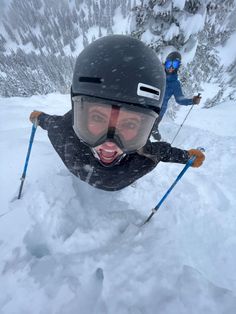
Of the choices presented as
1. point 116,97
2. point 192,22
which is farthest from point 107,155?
point 192,22

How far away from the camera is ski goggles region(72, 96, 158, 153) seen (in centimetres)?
193

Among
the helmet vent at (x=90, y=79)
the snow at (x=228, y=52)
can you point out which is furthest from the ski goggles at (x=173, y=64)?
the snow at (x=228, y=52)

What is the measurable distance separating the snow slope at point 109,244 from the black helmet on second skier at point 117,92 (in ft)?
3.27

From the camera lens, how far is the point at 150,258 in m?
1.95

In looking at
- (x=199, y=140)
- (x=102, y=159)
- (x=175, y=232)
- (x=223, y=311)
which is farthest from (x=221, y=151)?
(x=223, y=311)

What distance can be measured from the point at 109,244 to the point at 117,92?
169cm

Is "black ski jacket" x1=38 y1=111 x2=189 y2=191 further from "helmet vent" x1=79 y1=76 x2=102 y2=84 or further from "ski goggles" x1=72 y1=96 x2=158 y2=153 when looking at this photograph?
"helmet vent" x1=79 y1=76 x2=102 y2=84

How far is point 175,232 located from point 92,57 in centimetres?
228

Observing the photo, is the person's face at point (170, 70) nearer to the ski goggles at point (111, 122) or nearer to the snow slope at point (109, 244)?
the snow slope at point (109, 244)

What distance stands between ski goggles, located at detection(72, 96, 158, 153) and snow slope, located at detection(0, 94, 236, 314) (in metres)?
0.99

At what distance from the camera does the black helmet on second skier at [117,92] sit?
192 centimetres

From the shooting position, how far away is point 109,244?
7.35 feet

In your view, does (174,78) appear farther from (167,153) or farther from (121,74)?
(121,74)

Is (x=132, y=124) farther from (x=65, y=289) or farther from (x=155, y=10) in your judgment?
(x=155, y=10)
